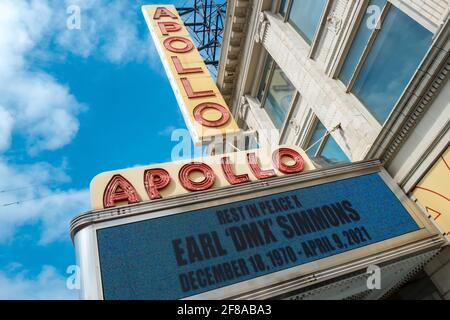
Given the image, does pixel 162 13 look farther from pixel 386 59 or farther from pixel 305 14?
pixel 386 59

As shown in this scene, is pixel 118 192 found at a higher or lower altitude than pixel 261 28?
lower

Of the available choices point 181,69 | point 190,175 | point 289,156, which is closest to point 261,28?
point 181,69

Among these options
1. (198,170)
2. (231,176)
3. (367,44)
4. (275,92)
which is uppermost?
(275,92)

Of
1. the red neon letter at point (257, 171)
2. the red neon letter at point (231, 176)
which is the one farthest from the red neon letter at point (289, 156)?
the red neon letter at point (231, 176)

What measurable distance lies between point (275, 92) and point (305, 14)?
→ 416 centimetres

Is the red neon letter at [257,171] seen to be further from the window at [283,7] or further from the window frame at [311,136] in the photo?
the window at [283,7]

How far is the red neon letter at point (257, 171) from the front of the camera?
32.8 ft

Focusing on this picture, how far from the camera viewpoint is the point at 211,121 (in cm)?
1450

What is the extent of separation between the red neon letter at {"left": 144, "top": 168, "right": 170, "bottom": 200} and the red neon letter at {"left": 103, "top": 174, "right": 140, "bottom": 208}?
0.36 meters

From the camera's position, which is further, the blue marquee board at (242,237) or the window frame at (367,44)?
the window frame at (367,44)

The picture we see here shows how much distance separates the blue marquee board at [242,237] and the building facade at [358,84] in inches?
39.3

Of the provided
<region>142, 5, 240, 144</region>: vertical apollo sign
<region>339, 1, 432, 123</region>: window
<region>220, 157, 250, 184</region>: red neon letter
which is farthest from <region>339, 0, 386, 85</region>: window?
<region>220, 157, 250, 184</region>: red neon letter

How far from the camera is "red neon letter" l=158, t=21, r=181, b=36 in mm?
18966
